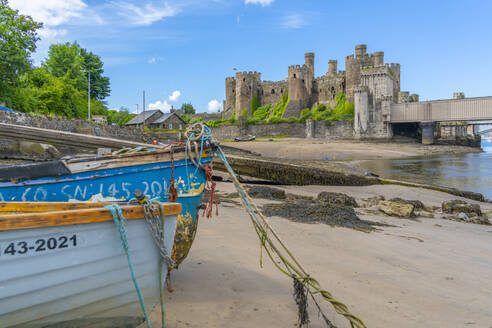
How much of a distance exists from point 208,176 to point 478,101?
170ft

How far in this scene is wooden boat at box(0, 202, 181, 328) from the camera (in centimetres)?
241

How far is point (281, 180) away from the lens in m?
13.2

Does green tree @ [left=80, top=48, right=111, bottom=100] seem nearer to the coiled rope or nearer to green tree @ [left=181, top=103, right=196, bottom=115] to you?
green tree @ [left=181, top=103, right=196, bottom=115]

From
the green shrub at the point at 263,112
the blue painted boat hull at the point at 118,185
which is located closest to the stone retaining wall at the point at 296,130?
the green shrub at the point at 263,112

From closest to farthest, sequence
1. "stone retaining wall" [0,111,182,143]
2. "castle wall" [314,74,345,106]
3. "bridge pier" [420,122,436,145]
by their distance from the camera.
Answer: "stone retaining wall" [0,111,182,143] < "bridge pier" [420,122,436,145] < "castle wall" [314,74,345,106]

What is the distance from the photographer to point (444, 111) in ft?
157

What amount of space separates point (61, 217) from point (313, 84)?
212 ft

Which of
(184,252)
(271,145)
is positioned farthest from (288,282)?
(271,145)

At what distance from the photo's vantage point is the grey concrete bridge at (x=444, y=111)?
150ft

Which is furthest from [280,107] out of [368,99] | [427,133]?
[427,133]

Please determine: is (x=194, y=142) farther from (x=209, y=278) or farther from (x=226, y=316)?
(x=226, y=316)

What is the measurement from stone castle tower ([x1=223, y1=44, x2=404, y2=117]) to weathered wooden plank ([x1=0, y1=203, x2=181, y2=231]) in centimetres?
5414

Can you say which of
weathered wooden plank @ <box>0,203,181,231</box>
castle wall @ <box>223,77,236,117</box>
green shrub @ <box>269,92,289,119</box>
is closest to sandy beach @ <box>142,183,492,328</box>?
weathered wooden plank @ <box>0,203,181,231</box>

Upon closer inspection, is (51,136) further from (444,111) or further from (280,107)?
(280,107)
